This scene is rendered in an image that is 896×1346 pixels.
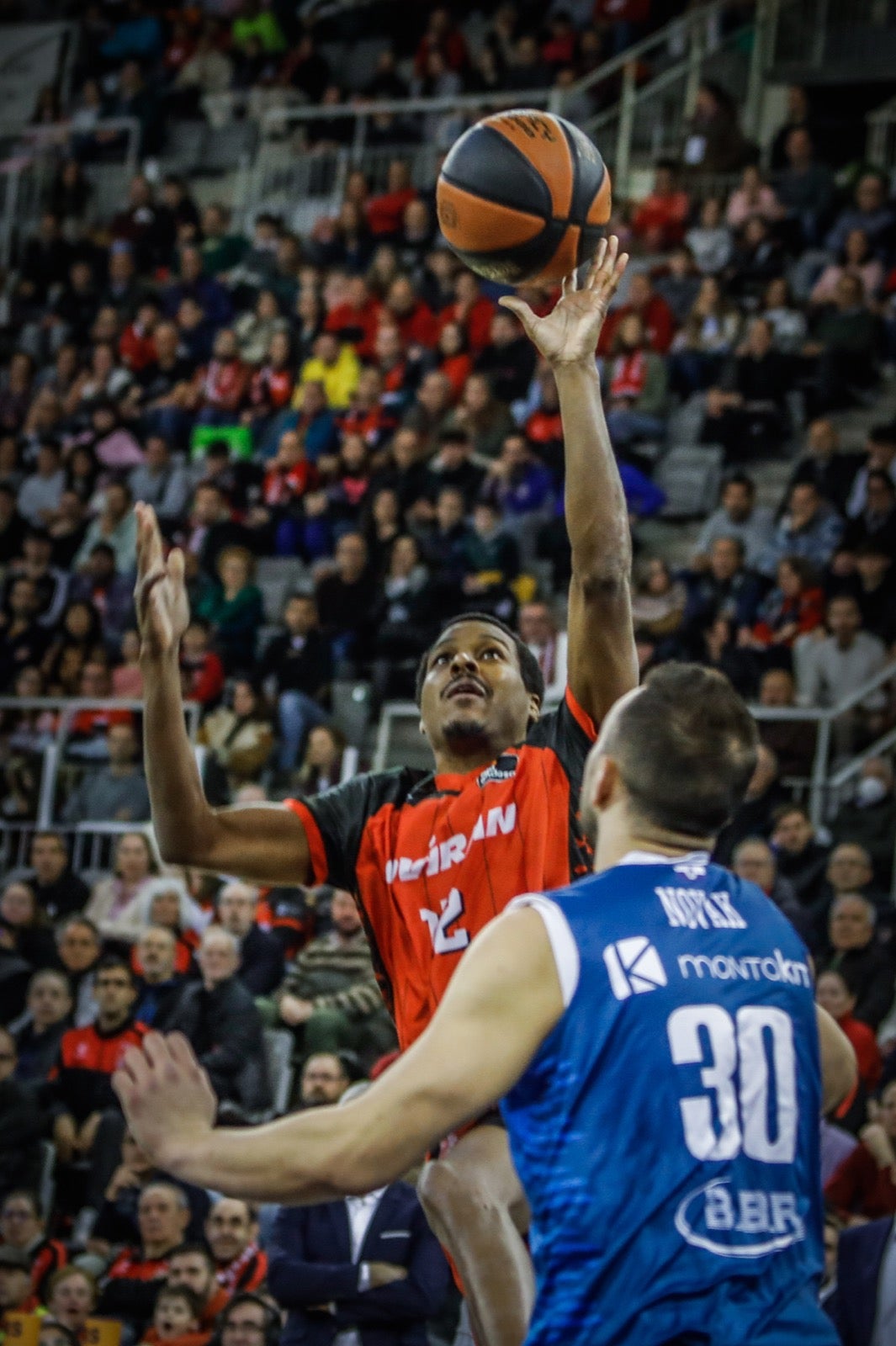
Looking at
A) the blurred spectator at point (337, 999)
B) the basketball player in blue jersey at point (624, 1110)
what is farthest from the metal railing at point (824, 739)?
the basketball player in blue jersey at point (624, 1110)

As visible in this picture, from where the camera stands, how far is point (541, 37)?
61.0 ft

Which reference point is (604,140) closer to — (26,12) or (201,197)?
(201,197)

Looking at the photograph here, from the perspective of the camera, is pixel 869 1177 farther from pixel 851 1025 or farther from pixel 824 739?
pixel 824 739

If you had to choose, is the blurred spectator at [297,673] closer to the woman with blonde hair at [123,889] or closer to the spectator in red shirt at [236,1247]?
the woman with blonde hair at [123,889]

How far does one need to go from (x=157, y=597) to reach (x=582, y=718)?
1.03 meters

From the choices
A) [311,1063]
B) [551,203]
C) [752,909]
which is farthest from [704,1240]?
[311,1063]

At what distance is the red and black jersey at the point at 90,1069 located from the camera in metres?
10.2

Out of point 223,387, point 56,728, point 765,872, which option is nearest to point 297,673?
point 56,728

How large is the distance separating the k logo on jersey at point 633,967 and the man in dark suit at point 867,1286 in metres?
3.35

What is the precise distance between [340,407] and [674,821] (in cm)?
1289

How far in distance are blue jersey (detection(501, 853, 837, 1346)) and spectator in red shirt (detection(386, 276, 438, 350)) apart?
1305 centimetres

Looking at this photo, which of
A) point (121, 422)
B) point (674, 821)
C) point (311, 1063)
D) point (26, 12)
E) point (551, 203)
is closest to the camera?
point (674, 821)

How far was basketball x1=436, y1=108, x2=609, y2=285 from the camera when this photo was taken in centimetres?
505

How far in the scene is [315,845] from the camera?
4.80 meters
